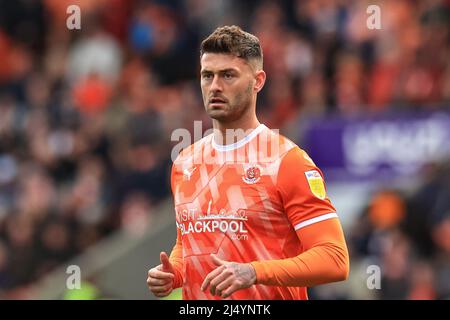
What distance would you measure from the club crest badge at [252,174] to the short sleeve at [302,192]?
0.47 ft

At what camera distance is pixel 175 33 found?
1741 cm

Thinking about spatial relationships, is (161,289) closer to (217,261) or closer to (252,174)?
(217,261)

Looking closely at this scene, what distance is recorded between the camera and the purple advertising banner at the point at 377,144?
1301cm

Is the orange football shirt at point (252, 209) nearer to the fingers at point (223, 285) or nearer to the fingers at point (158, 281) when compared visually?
the fingers at point (158, 281)

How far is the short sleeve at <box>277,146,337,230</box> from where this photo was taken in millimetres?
6000

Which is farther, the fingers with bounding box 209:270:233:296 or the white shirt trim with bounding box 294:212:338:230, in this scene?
the white shirt trim with bounding box 294:212:338:230

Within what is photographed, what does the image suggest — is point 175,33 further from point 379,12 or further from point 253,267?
point 253,267

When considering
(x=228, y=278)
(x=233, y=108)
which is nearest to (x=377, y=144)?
(x=233, y=108)

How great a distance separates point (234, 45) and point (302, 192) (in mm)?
956

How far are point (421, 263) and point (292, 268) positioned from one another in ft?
20.5

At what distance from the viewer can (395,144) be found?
13.2 meters

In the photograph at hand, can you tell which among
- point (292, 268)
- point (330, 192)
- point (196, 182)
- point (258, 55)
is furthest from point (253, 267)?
point (330, 192)

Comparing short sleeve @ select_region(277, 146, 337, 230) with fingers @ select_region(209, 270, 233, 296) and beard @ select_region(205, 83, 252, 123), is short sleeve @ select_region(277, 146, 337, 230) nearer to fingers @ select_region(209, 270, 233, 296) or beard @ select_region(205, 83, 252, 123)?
beard @ select_region(205, 83, 252, 123)

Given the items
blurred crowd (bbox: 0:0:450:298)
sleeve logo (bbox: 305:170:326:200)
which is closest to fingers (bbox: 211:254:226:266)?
sleeve logo (bbox: 305:170:326:200)
